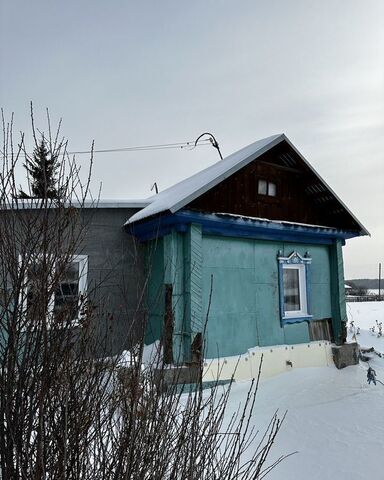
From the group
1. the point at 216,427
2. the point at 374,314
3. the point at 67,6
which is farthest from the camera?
the point at 374,314

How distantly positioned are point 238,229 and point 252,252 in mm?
625

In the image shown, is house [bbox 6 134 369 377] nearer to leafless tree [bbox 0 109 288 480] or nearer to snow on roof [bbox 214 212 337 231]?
snow on roof [bbox 214 212 337 231]

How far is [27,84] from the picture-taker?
18.4 ft

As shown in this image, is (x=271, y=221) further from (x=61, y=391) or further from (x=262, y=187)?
(x=61, y=391)

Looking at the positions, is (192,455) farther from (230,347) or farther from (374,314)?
(374,314)

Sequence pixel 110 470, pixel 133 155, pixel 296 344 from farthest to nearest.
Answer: pixel 133 155, pixel 296 344, pixel 110 470

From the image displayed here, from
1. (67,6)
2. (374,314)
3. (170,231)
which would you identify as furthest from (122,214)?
(374,314)

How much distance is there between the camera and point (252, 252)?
25.0 feet

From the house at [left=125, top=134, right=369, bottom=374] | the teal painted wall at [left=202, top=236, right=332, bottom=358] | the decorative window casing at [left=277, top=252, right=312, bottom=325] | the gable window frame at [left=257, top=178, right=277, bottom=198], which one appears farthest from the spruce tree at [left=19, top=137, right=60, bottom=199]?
the decorative window casing at [left=277, top=252, right=312, bottom=325]

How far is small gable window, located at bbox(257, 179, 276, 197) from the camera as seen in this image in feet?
26.0

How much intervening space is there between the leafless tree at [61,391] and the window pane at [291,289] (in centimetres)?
664

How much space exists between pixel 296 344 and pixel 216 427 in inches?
259

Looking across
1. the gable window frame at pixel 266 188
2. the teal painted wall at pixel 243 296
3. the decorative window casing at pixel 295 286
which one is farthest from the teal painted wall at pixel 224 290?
the gable window frame at pixel 266 188

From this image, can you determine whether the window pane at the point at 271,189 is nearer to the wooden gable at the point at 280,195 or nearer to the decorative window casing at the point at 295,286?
the wooden gable at the point at 280,195
